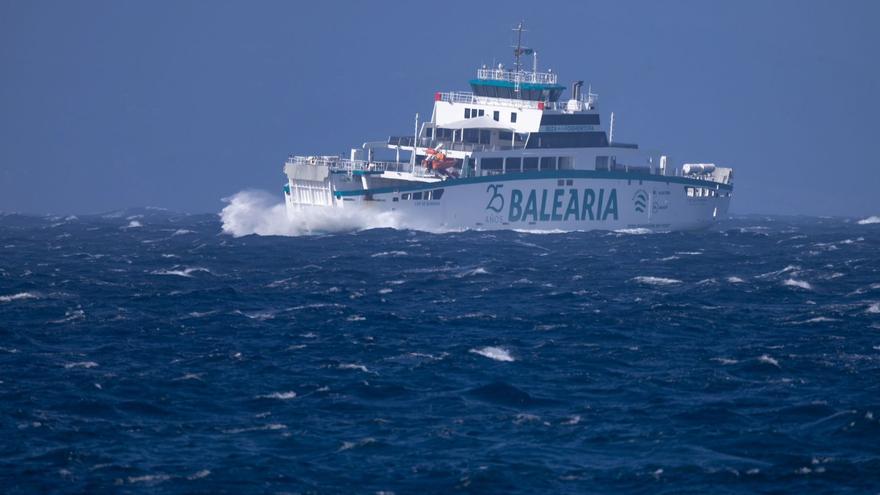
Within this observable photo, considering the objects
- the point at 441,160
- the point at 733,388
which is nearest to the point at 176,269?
the point at 441,160

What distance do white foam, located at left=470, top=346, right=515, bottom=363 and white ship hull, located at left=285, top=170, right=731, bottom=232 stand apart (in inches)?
1558

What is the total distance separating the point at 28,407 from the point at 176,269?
28.8 metres

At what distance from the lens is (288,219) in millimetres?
84125

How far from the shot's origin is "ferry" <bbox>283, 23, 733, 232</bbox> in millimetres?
80625

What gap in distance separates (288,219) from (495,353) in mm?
45625

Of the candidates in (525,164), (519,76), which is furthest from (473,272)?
(519,76)

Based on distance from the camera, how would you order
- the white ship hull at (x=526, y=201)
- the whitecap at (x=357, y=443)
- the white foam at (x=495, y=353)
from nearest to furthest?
the whitecap at (x=357, y=443), the white foam at (x=495, y=353), the white ship hull at (x=526, y=201)

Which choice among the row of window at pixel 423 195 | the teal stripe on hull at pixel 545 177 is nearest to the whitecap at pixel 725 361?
the teal stripe on hull at pixel 545 177

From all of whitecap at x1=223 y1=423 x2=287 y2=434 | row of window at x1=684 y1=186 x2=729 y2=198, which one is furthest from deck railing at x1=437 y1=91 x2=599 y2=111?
whitecap at x1=223 y1=423 x2=287 y2=434

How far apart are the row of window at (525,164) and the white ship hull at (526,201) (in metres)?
1.93

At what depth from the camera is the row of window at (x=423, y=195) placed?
262 ft

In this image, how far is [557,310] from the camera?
1913 inches

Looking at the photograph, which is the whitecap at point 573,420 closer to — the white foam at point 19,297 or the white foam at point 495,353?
the white foam at point 495,353

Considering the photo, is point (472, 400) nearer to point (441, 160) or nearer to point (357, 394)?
point (357, 394)
